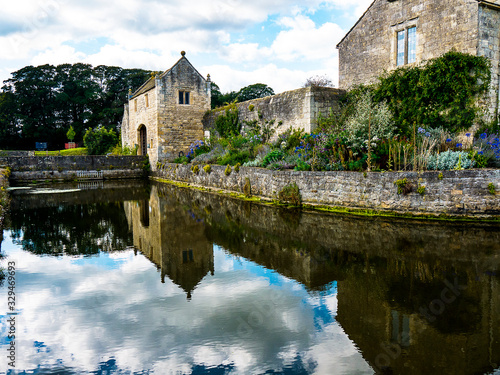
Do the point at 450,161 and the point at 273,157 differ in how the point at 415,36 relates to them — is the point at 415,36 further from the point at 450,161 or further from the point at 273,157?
the point at 273,157

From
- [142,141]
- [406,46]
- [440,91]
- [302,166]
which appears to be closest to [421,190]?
[302,166]

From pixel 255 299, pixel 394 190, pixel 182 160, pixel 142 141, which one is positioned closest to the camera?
pixel 255 299

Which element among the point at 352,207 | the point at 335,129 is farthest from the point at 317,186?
the point at 335,129

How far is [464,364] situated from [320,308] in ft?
5.38

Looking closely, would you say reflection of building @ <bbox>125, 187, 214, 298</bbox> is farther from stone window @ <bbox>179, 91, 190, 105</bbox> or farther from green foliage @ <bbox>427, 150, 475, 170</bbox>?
stone window @ <bbox>179, 91, 190, 105</bbox>

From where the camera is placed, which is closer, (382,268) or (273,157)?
(382,268)

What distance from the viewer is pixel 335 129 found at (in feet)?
44.4

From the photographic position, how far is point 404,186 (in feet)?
31.0

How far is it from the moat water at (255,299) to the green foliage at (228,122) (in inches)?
443

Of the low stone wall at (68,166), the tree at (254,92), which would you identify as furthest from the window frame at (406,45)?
the tree at (254,92)

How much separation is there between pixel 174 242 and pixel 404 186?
19.0 feet

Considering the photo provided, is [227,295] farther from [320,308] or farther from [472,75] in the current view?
[472,75]

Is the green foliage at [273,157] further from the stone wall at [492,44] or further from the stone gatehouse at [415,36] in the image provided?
the stone wall at [492,44]

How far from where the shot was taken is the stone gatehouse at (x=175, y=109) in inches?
886
